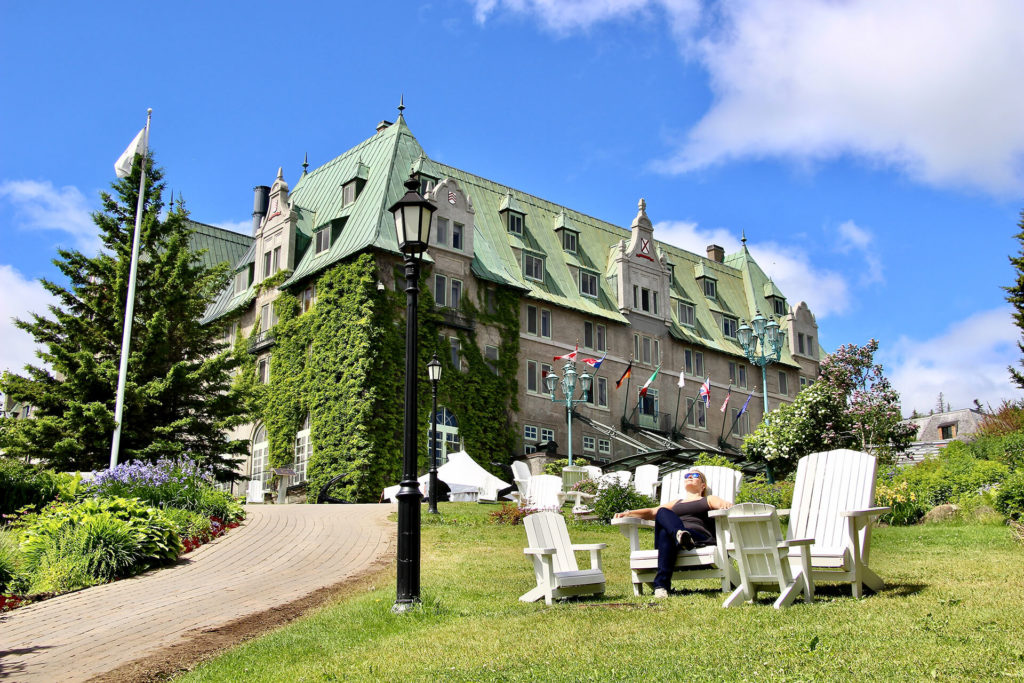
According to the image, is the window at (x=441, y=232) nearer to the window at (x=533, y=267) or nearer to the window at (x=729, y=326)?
the window at (x=533, y=267)

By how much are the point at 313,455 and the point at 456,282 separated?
884 cm

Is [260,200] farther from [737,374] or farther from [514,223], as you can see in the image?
[737,374]

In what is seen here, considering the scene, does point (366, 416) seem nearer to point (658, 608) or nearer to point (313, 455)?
point (313, 455)

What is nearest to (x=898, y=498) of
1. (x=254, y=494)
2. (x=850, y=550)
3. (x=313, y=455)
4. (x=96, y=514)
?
(x=850, y=550)

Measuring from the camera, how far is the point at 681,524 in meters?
10.5

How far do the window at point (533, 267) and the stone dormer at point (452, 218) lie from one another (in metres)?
4.52

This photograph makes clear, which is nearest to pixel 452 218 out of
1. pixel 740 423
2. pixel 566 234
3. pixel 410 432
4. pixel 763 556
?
pixel 566 234

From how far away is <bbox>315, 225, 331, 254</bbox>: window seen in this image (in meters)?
39.0

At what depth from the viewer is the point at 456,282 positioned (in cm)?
3888

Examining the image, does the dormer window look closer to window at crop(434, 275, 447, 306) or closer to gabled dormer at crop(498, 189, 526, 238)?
gabled dormer at crop(498, 189, 526, 238)

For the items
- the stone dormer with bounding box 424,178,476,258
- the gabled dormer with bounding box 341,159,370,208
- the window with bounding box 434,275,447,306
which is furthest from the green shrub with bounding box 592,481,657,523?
the gabled dormer with bounding box 341,159,370,208

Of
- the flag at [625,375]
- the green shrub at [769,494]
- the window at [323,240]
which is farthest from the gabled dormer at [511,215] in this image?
the green shrub at [769,494]

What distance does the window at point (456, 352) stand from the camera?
125 ft

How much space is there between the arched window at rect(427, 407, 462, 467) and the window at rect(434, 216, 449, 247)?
665cm
